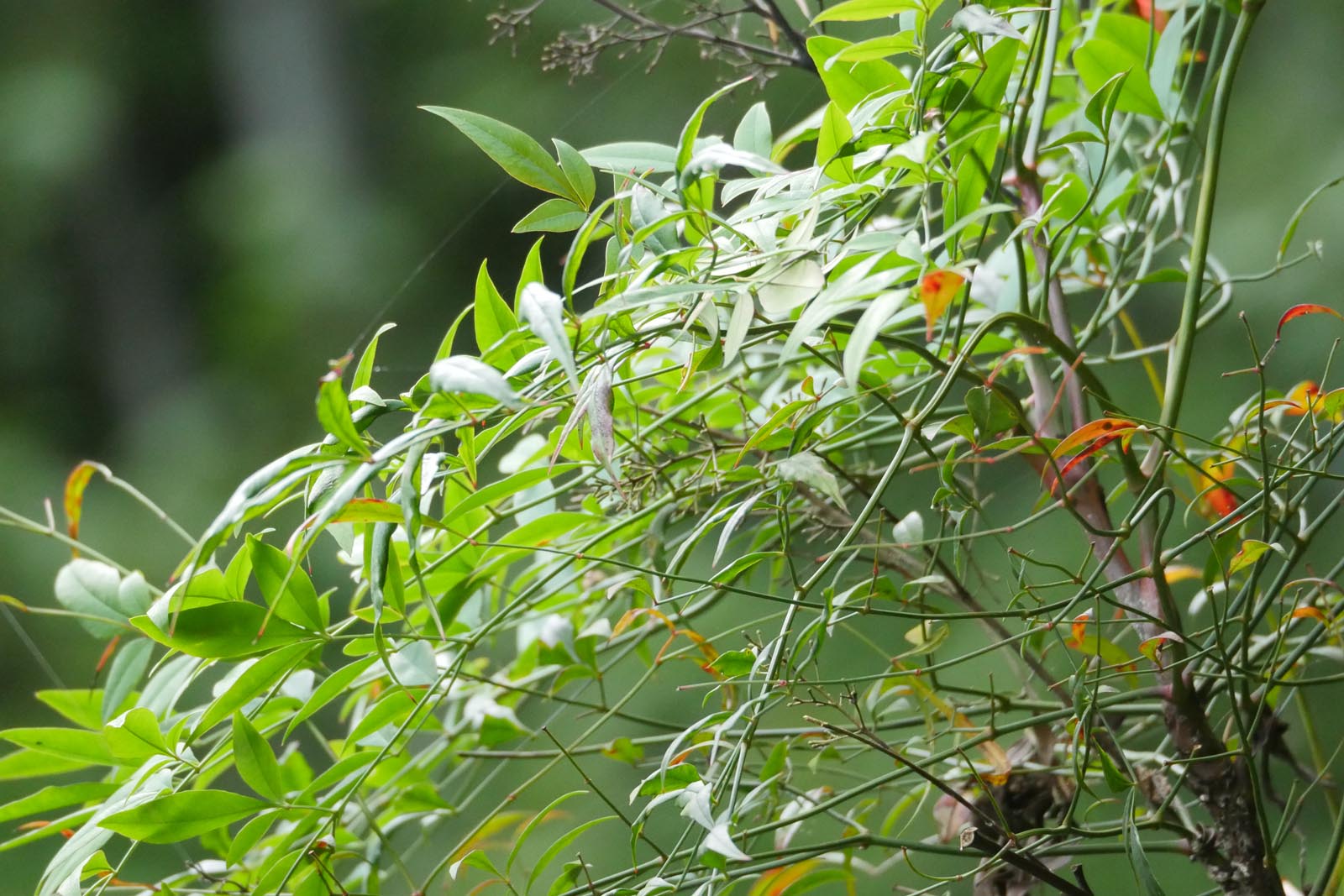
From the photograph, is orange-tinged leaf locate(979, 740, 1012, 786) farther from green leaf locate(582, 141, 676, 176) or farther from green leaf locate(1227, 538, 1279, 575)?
green leaf locate(582, 141, 676, 176)

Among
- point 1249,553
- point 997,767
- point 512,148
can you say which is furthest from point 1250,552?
point 512,148

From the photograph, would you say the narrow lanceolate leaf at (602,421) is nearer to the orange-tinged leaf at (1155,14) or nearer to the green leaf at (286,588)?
the green leaf at (286,588)

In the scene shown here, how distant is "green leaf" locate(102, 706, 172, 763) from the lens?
0.28m

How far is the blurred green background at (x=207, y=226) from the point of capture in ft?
3.91

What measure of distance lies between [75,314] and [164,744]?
1626 millimetres

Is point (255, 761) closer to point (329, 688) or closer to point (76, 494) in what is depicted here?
point (329, 688)

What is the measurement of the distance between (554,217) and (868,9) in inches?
3.5

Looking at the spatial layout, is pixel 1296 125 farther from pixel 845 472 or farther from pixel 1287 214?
pixel 845 472

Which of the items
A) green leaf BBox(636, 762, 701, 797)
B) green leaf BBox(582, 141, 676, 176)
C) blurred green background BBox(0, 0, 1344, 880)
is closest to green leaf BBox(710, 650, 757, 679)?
green leaf BBox(636, 762, 701, 797)

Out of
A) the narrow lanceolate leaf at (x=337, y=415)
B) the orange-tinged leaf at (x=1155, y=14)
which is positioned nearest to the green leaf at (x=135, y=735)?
the narrow lanceolate leaf at (x=337, y=415)

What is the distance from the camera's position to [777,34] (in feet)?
1.34

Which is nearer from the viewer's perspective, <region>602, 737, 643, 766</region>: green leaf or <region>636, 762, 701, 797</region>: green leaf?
<region>636, 762, 701, 797</region>: green leaf

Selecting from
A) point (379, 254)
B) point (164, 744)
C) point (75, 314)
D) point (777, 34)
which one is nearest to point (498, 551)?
point (164, 744)

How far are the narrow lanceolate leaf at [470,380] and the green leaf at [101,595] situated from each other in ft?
0.67
